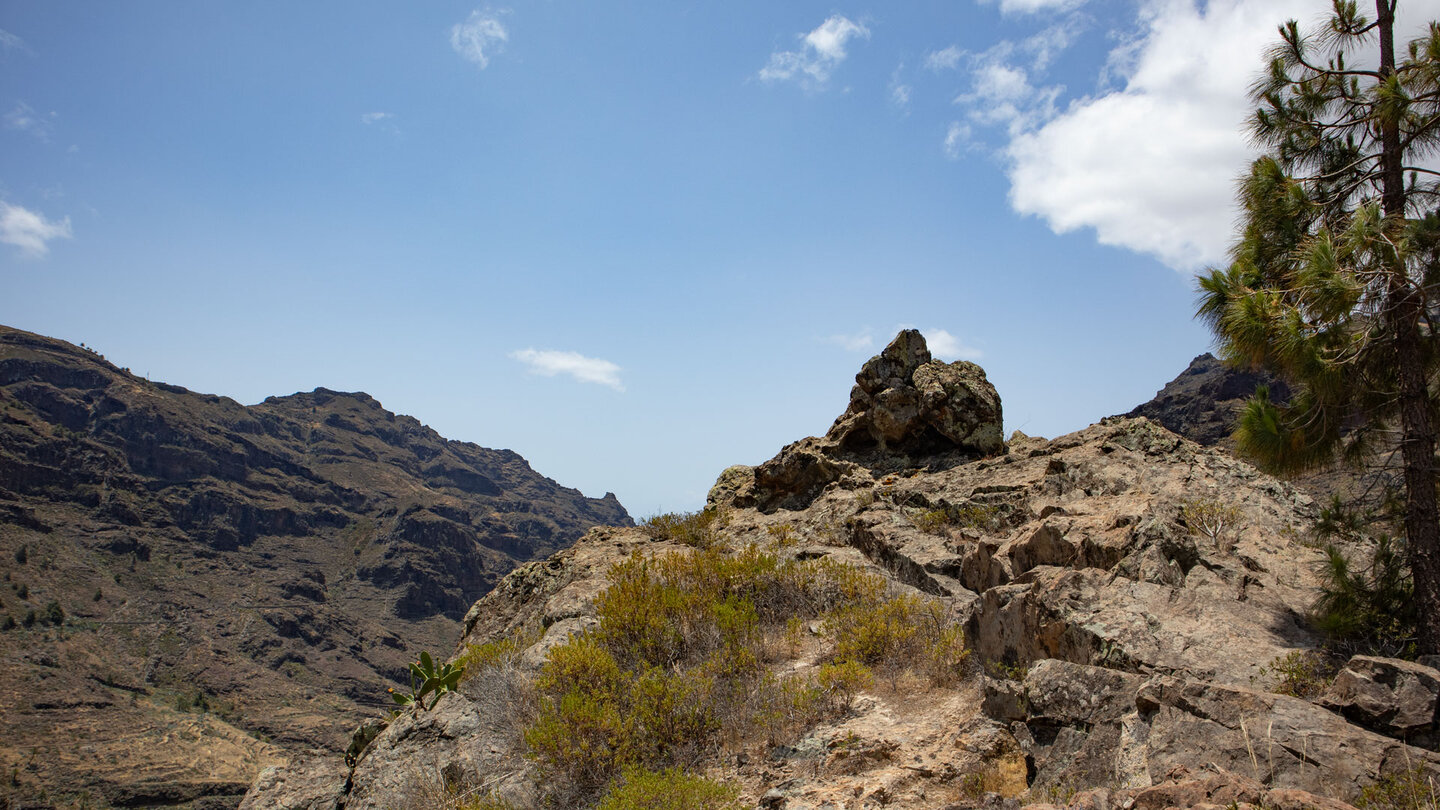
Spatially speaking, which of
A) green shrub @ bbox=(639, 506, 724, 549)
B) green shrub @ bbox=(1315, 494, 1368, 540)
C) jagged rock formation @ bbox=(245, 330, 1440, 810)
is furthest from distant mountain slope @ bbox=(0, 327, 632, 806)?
green shrub @ bbox=(1315, 494, 1368, 540)

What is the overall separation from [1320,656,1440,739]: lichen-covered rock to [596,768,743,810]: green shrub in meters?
3.76

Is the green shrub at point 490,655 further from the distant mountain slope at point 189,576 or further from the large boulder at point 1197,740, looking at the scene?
Answer: the distant mountain slope at point 189,576

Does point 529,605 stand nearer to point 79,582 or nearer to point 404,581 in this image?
point 79,582

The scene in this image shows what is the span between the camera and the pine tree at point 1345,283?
231 inches

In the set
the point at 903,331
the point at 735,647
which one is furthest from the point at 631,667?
→ the point at 903,331

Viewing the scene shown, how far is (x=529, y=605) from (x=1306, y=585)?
978cm

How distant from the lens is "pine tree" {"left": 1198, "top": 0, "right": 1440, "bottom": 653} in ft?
19.3

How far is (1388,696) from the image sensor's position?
4.16 m

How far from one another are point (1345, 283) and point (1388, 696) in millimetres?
3161

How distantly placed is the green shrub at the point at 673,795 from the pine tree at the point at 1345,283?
18.2 ft

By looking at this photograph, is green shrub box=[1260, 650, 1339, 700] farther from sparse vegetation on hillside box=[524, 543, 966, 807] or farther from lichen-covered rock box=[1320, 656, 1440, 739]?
sparse vegetation on hillside box=[524, 543, 966, 807]

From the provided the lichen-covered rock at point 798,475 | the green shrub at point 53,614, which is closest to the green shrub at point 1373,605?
the lichen-covered rock at point 798,475

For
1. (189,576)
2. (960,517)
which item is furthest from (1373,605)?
(189,576)

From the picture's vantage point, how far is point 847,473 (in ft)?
45.0
